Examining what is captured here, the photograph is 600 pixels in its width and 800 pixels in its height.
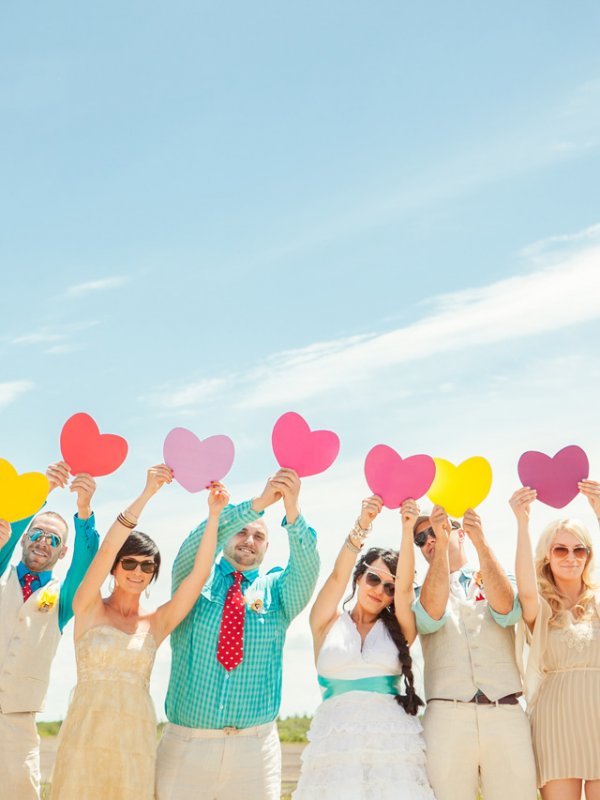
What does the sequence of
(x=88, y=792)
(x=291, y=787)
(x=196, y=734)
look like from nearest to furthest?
(x=88, y=792)
(x=196, y=734)
(x=291, y=787)

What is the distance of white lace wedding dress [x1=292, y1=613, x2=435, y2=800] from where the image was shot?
436cm

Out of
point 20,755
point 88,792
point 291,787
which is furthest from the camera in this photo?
point 291,787

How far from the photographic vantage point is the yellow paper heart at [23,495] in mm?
5211

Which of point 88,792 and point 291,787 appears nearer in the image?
point 88,792

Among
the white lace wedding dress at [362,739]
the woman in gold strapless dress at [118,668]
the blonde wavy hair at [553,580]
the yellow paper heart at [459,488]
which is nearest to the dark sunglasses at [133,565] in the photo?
the woman in gold strapless dress at [118,668]

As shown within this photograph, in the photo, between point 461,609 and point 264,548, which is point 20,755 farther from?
point 461,609

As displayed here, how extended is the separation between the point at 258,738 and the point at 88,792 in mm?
861

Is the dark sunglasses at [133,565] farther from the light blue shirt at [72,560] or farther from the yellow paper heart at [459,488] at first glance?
the yellow paper heart at [459,488]

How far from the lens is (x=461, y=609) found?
4938mm

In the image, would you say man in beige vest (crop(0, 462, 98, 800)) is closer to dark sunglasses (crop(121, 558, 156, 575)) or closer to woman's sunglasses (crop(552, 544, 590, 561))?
dark sunglasses (crop(121, 558, 156, 575))

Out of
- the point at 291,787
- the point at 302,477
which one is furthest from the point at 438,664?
the point at 291,787

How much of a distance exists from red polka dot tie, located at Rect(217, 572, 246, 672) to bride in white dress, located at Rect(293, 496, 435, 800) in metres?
0.38

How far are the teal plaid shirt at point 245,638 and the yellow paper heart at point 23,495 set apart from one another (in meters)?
0.84

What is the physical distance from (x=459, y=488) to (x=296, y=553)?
95 cm
